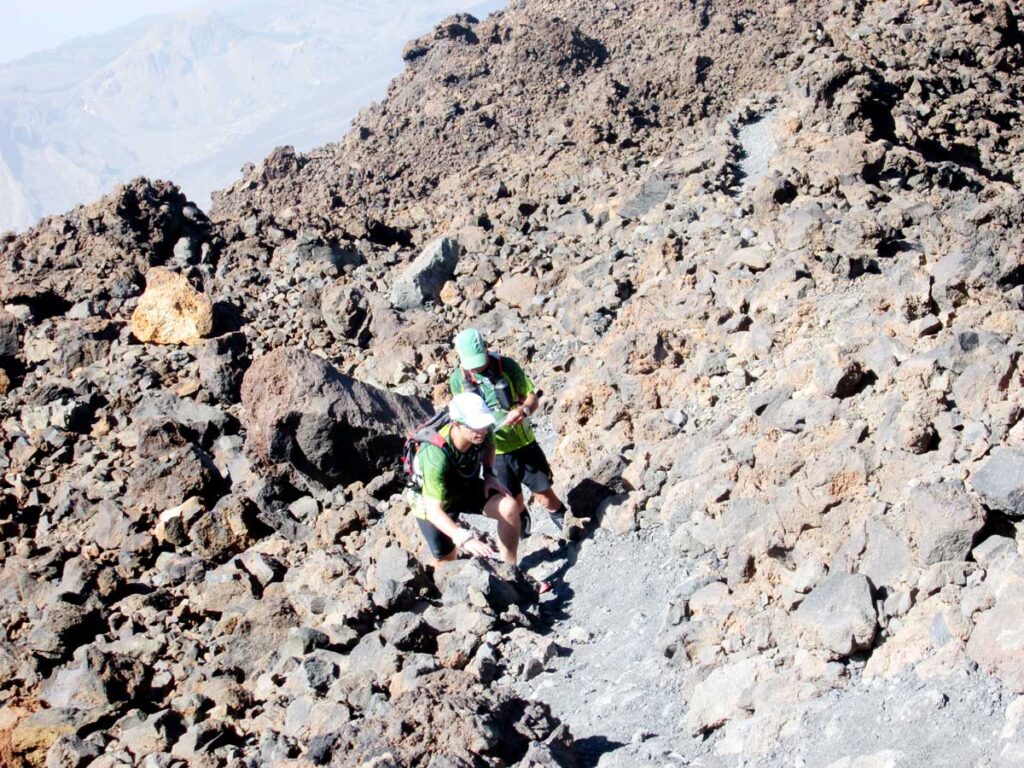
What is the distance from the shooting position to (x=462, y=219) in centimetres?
1380

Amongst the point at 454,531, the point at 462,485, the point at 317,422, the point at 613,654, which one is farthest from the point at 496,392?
the point at 317,422

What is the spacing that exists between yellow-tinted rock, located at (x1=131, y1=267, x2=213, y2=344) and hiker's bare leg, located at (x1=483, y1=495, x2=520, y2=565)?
19.7ft

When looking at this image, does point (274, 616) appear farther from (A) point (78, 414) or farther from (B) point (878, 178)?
(B) point (878, 178)

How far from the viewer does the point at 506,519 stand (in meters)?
5.79

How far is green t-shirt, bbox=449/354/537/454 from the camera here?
5.95 m

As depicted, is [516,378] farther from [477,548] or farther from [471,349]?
[477,548]

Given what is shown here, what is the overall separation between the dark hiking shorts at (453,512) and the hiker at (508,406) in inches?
9.8

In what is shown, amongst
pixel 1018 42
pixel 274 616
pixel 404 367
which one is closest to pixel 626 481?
pixel 274 616

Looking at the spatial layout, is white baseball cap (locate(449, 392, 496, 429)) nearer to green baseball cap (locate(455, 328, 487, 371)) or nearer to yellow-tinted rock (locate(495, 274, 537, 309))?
green baseball cap (locate(455, 328, 487, 371))

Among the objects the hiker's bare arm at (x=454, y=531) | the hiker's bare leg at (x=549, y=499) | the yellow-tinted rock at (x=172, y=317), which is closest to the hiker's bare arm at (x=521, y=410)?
the hiker's bare leg at (x=549, y=499)

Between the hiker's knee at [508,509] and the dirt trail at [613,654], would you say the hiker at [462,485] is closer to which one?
the hiker's knee at [508,509]

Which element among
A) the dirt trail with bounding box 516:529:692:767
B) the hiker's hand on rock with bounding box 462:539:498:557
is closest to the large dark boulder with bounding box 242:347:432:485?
the dirt trail with bounding box 516:529:692:767

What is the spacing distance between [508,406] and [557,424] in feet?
5.77

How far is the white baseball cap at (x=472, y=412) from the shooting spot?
5.14m
